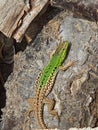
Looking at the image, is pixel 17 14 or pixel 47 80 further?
pixel 47 80

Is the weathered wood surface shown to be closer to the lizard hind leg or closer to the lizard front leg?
the lizard front leg

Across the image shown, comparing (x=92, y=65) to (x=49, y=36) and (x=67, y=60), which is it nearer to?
(x=67, y=60)

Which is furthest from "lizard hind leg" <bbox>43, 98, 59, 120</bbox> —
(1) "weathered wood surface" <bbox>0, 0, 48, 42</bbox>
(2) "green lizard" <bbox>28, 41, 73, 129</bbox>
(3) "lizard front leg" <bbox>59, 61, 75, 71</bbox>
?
(1) "weathered wood surface" <bbox>0, 0, 48, 42</bbox>

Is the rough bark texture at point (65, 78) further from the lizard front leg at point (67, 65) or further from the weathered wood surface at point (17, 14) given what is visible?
the weathered wood surface at point (17, 14)

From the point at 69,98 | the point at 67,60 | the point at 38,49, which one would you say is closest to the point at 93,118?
the point at 69,98

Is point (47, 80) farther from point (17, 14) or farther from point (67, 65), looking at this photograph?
point (17, 14)

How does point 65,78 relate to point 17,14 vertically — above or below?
below

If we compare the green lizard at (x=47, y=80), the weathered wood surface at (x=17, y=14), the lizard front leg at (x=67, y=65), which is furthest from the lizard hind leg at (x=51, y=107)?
the weathered wood surface at (x=17, y=14)

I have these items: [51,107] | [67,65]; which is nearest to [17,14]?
[67,65]
